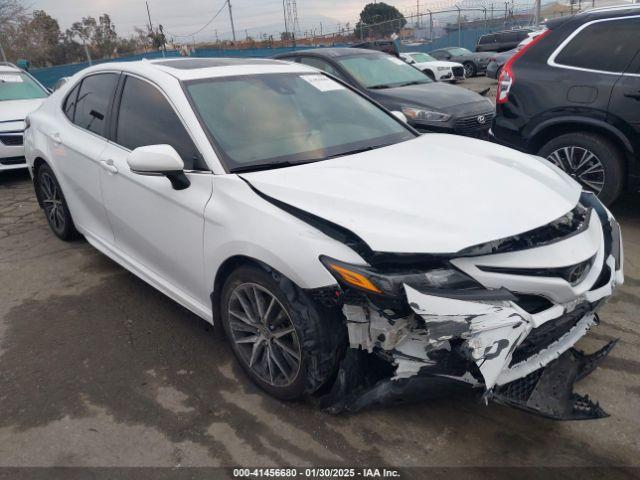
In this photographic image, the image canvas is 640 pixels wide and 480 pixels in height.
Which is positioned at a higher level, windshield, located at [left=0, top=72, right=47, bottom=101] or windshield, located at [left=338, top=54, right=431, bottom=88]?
windshield, located at [left=0, top=72, right=47, bottom=101]

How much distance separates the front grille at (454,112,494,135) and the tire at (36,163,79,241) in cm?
449

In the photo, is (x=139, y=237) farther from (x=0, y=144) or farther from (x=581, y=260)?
(x=0, y=144)

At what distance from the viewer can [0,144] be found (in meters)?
7.26

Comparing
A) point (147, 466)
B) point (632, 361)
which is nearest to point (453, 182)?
point (632, 361)

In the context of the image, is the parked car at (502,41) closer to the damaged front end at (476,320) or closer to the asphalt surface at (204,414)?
the asphalt surface at (204,414)

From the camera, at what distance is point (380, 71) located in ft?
24.2

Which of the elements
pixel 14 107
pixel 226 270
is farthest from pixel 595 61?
pixel 14 107

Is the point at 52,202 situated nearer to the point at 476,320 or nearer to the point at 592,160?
the point at 476,320

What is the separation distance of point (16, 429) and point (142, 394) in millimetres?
611

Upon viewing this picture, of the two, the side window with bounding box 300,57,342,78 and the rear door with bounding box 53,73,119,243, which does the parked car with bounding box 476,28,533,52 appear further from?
the rear door with bounding box 53,73,119,243

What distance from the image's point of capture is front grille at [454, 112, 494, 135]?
20.9ft

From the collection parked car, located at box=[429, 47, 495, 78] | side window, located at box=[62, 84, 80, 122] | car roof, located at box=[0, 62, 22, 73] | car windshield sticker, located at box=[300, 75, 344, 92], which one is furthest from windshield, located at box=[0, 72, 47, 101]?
parked car, located at box=[429, 47, 495, 78]

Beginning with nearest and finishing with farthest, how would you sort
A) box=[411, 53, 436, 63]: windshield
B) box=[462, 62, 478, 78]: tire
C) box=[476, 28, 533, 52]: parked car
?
box=[411, 53, 436, 63]: windshield
box=[462, 62, 478, 78]: tire
box=[476, 28, 533, 52]: parked car

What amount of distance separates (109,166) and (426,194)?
2184 millimetres
